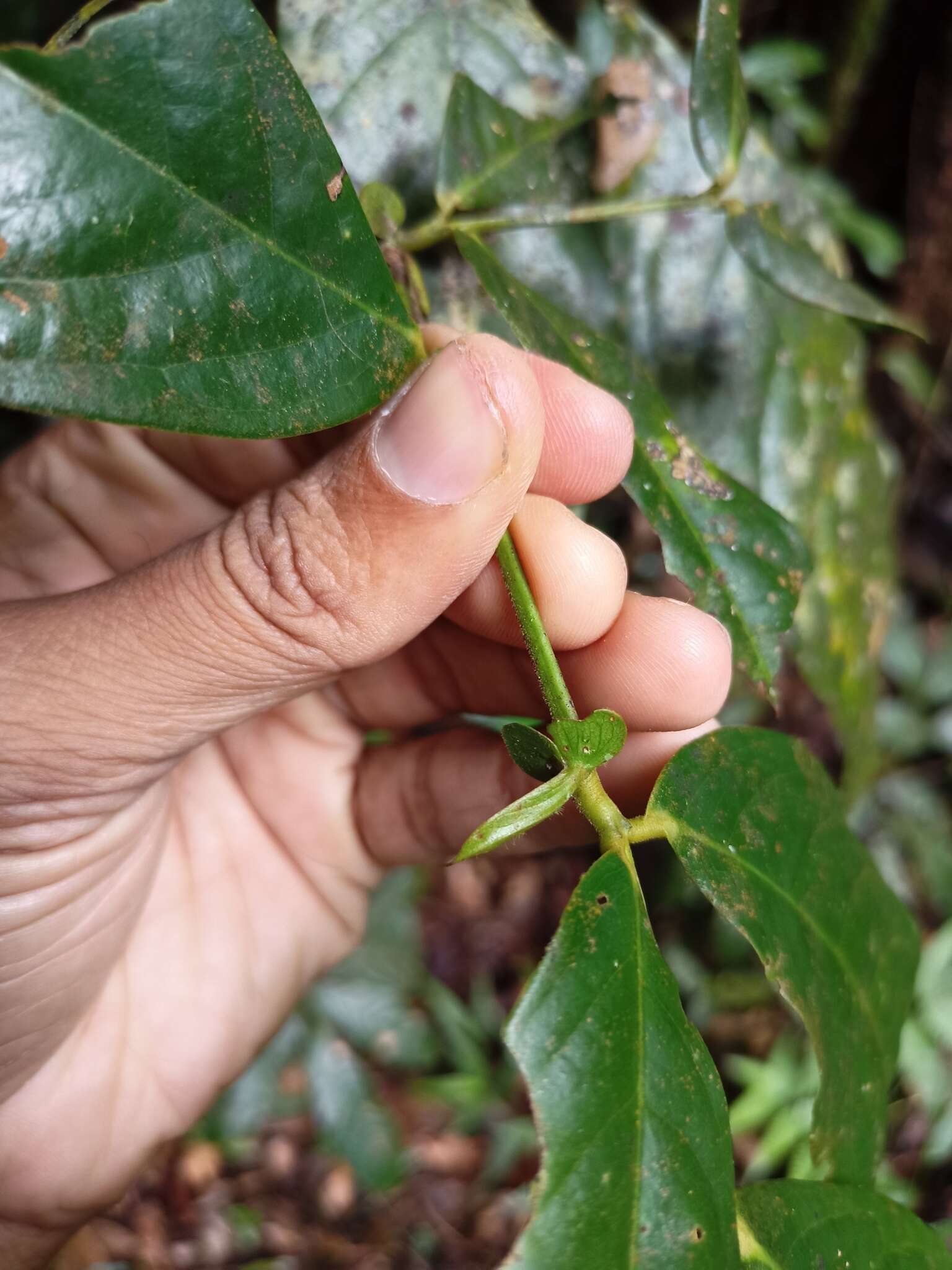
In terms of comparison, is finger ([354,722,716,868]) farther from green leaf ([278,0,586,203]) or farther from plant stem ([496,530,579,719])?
green leaf ([278,0,586,203])

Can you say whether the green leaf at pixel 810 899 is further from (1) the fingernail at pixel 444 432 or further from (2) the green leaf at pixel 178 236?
(2) the green leaf at pixel 178 236

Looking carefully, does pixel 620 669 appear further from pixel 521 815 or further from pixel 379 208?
pixel 379 208

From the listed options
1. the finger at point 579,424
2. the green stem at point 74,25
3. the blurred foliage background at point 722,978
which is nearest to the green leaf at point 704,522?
the finger at point 579,424

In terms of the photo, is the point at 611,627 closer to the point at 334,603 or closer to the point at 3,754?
the point at 334,603

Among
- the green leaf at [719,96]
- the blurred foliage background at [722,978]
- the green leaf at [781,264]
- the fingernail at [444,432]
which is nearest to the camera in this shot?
the fingernail at [444,432]

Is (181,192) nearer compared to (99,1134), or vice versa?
(181,192)

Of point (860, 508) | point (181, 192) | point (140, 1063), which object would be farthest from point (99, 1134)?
point (860, 508)

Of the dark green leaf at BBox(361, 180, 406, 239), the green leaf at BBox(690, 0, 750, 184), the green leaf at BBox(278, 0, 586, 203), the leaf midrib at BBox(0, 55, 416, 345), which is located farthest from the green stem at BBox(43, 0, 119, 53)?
the green leaf at BBox(690, 0, 750, 184)
